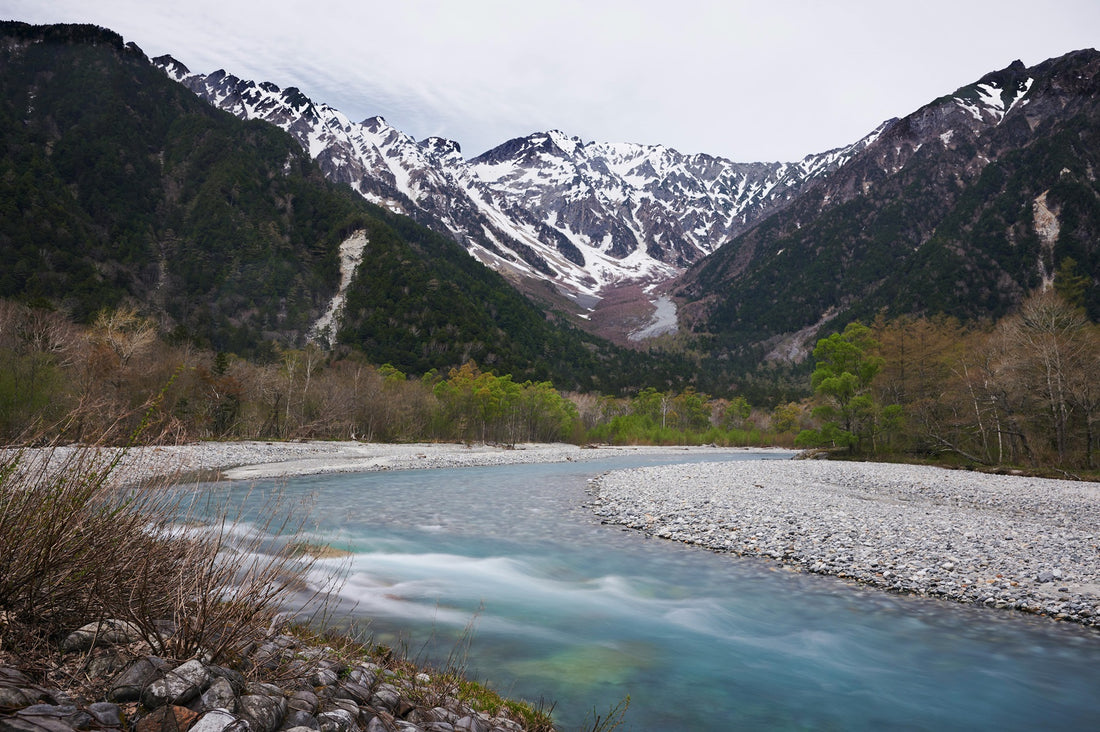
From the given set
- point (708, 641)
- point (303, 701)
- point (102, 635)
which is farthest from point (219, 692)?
point (708, 641)

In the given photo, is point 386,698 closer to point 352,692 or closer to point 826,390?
point 352,692

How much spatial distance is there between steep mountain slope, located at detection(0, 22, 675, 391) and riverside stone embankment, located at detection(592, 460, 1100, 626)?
4046 inches

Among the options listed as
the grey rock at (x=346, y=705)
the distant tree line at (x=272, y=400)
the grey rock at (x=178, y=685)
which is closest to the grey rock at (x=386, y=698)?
the grey rock at (x=346, y=705)

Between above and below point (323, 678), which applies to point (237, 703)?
above

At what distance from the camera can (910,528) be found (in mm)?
17547

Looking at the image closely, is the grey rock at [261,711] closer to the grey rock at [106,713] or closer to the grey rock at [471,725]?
the grey rock at [106,713]

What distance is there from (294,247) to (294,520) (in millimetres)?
142569

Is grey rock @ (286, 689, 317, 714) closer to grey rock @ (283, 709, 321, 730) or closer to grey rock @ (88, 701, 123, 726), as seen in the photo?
grey rock @ (283, 709, 321, 730)

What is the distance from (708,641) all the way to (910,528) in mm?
11477

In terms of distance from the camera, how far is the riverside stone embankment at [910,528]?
12.2 m

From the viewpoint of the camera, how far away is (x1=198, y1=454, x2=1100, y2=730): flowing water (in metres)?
7.59

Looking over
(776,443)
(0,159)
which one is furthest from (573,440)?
Answer: (0,159)

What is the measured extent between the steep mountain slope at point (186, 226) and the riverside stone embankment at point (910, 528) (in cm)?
10276

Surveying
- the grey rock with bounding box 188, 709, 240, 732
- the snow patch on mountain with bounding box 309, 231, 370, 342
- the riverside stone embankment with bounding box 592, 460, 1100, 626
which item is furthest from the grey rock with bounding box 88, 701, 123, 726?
the snow patch on mountain with bounding box 309, 231, 370, 342
